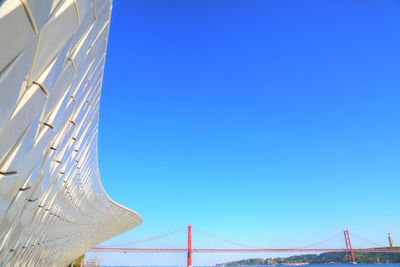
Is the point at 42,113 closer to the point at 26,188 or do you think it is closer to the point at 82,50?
the point at 82,50

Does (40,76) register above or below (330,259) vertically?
below

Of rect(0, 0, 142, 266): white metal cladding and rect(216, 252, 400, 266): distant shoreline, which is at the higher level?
rect(216, 252, 400, 266): distant shoreline

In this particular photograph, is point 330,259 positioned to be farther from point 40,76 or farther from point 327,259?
point 40,76

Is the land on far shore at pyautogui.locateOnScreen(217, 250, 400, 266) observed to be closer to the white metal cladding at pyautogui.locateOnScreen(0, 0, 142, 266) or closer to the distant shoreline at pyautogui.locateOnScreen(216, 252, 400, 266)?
the distant shoreline at pyautogui.locateOnScreen(216, 252, 400, 266)

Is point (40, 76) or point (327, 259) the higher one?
point (327, 259)

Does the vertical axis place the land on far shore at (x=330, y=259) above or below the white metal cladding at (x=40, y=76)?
above

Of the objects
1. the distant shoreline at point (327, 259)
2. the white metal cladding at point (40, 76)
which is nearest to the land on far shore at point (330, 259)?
the distant shoreline at point (327, 259)

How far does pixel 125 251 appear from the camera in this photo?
211 feet

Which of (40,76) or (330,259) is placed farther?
(330,259)

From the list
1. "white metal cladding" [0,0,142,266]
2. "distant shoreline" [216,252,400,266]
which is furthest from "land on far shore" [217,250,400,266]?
"white metal cladding" [0,0,142,266]

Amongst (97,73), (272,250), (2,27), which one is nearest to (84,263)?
(272,250)

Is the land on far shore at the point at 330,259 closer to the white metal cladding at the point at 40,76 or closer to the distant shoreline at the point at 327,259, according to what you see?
the distant shoreline at the point at 327,259

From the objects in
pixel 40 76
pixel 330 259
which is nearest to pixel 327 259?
pixel 330 259

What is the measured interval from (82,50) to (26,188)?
304 cm
